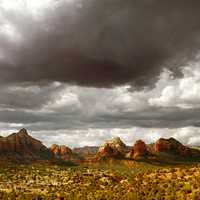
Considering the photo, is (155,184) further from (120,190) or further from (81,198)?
(81,198)

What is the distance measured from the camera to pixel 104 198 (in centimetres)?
17750

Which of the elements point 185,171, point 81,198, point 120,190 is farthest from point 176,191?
point 81,198

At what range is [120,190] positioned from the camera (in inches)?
7200

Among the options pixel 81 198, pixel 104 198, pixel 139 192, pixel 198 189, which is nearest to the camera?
pixel 198 189

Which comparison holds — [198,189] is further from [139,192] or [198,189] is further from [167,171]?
[167,171]

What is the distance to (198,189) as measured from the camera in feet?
478

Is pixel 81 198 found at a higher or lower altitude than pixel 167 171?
lower

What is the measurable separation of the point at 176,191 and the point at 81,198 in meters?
59.7

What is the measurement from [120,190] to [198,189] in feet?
153

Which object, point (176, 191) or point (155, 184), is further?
point (155, 184)

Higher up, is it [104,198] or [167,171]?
[167,171]

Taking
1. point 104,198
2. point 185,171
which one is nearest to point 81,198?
point 104,198

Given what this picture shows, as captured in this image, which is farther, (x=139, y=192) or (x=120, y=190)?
(x=120, y=190)

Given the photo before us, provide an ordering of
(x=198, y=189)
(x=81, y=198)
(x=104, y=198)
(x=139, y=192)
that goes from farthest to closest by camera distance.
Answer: (x=81, y=198) → (x=104, y=198) → (x=139, y=192) → (x=198, y=189)
